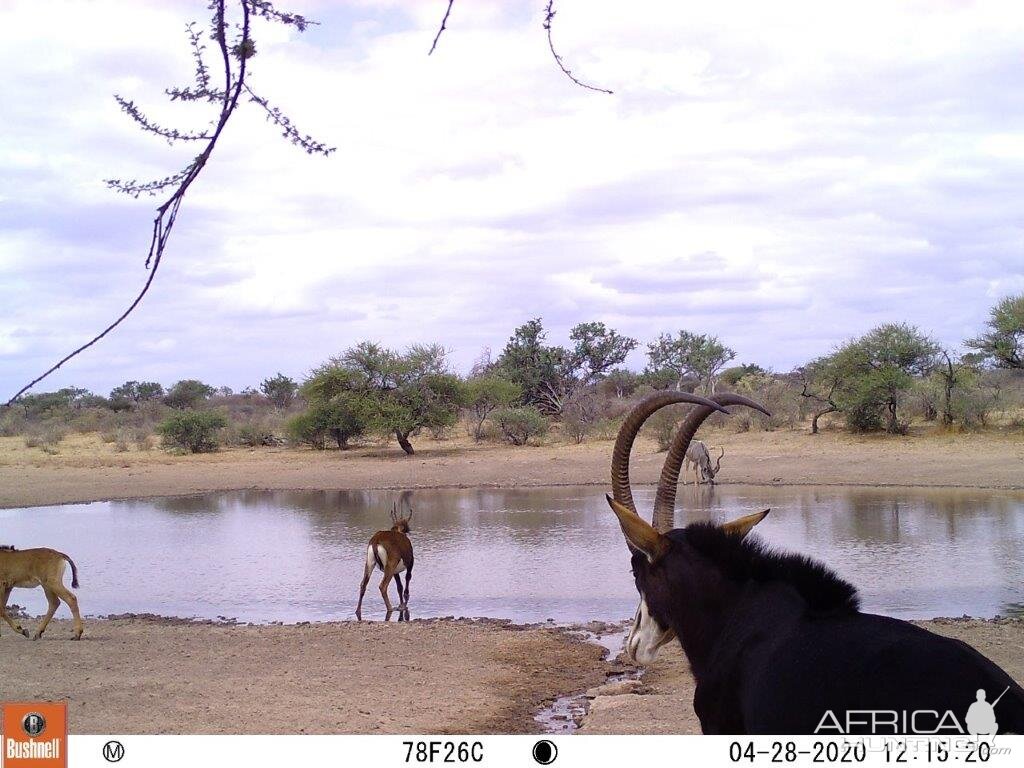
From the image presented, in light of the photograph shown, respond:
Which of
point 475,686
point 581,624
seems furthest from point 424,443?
point 475,686

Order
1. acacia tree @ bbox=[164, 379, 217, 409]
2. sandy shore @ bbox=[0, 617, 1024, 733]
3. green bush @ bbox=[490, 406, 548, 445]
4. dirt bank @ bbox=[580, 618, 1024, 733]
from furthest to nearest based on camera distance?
acacia tree @ bbox=[164, 379, 217, 409] → green bush @ bbox=[490, 406, 548, 445] → sandy shore @ bbox=[0, 617, 1024, 733] → dirt bank @ bbox=[580, 618, 1024, 733]

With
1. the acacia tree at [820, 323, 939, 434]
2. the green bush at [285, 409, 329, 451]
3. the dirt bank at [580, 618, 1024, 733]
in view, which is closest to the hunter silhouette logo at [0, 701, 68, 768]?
the dirt bank at [580, 618, 1024, 733]

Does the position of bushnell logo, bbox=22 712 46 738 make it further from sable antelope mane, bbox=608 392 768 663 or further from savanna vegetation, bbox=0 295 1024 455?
savanna vegetation, bbox=0 295 1024 455

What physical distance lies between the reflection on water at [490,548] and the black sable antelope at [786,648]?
7566mm

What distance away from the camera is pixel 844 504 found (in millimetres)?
21078

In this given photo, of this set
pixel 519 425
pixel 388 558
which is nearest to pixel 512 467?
pixel 519 425

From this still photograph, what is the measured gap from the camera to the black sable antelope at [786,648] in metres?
2.93

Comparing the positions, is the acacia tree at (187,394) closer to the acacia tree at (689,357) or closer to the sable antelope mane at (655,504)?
the acacia tree at (689,357)

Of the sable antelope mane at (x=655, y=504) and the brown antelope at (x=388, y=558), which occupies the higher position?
the sable antelope mane at (x=655, y=504)

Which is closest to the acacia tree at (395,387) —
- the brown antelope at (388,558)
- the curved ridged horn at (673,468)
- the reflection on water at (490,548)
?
the reflection on water at (490,548)

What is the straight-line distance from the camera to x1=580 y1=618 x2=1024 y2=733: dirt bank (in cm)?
673

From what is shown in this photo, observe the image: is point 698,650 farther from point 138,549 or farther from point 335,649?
point 138,549

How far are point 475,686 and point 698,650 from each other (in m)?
4.49

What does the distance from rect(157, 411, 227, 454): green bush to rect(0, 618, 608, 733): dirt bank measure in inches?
1092
